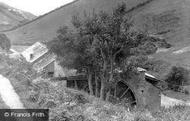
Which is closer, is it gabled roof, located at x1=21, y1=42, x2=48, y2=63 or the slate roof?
the slate roof

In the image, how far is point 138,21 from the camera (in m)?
74.2

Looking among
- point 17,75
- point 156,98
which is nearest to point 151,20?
point 156,98

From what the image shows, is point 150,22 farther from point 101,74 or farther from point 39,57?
point 101,74

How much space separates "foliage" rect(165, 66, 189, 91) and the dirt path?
3467 centimetres

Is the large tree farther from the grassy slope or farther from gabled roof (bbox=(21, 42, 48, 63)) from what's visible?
the grassy slope

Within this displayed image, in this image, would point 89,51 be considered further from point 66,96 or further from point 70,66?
point 66,96

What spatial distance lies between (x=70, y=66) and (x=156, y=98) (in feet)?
32.2

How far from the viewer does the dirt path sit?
33.1ft

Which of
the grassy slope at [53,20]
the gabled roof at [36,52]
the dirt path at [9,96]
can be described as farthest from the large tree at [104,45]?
the grassy slope at [53,20]

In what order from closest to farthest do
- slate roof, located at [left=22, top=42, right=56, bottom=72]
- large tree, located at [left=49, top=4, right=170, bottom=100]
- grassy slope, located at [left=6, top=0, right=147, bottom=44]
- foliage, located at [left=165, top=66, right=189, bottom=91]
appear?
large tree, located at [left=49, top=4, right=170, bottom=100] < slate roof, located at [left=22, top=42, right=56, bottom=72] < foliage, located at [left=165, top=66, right=189, bottom=91] < grassy slope, located at [left=6, top=0, right=147, bottom=44]

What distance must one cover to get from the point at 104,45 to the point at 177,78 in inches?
952

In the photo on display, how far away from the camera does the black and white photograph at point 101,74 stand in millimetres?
10562

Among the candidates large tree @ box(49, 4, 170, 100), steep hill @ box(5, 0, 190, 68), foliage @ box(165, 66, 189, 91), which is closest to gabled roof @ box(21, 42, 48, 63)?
large tree @ box(49, 4, 170, 100)

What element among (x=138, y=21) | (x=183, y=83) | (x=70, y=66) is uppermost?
(x=138, y=21)
